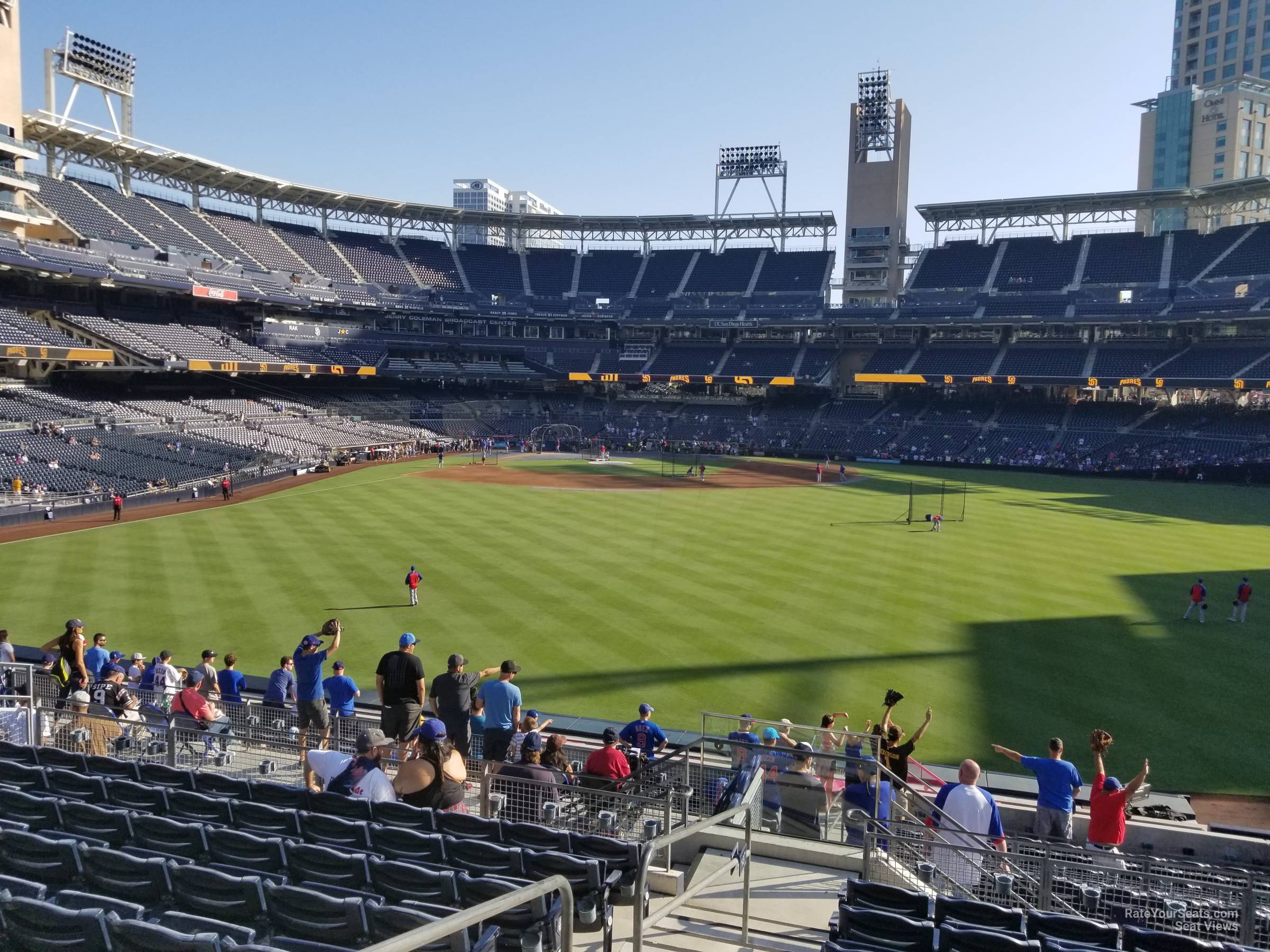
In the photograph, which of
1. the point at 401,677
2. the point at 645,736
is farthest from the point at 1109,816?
the point at 401,677

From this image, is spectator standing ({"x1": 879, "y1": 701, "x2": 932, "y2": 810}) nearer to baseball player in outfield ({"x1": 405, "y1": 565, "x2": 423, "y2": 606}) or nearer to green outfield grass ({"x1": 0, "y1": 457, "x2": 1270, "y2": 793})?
green outfield grass ({"x1": 0, "y1": 457, "x2": 1270, "y2": 793})

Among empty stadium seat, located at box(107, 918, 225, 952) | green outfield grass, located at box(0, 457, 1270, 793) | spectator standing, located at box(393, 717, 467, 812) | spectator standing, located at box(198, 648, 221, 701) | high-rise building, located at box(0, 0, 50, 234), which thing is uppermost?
high-rise building, located at box(0, 0, 50, 234)

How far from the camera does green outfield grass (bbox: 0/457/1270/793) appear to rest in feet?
53.9

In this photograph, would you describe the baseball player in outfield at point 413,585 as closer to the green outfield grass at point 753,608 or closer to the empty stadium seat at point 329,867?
Result: the green outfield grass at point 753,608

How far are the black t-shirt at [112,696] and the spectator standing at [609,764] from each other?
269 inches

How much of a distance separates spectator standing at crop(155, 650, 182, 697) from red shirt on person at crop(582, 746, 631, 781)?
24.8 feet

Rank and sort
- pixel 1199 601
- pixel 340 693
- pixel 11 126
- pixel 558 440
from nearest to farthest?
pixel 340 693
pixel 1199 601
pixel 11 126
pixel 558 440

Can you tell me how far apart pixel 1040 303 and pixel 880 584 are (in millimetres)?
59054

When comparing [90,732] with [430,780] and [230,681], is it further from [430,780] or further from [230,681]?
[430,780]

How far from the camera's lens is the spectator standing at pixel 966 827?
295 inches

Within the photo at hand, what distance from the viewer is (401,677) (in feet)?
35.9

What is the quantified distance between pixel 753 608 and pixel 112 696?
1520 centimetres

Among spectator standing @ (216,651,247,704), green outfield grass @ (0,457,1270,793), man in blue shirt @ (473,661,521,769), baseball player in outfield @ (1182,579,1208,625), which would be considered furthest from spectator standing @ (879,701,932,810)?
baseball player in outfield @ (1182,579,1208,625)

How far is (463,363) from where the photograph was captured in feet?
283
